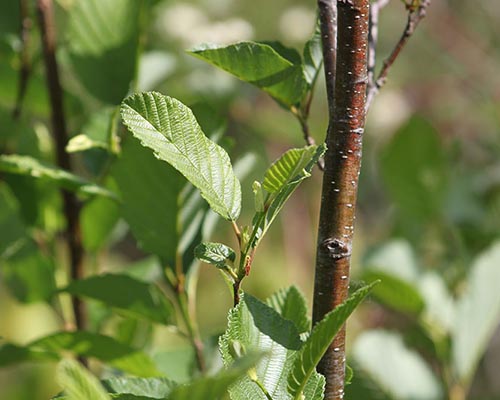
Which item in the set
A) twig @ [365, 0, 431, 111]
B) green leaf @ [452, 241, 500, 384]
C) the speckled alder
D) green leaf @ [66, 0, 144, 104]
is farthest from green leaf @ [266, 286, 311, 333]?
green leaf @ [452, 241, 500, 384]

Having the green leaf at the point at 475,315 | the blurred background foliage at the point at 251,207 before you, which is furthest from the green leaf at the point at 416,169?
the green leaf at the point at 475,315

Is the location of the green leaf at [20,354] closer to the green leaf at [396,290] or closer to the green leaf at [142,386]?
the green leaf at [142,386]

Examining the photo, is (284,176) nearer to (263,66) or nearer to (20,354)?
(263,66)

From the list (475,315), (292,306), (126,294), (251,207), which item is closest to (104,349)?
(126,294)

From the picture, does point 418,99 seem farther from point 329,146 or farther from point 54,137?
point 329,146

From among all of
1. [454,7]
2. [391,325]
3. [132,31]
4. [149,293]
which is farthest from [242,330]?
[454,7]

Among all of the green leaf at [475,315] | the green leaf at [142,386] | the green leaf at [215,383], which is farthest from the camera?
the green leaf at [475,315]
